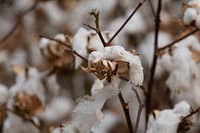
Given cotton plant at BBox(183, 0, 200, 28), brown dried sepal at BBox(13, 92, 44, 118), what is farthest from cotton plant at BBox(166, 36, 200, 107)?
brown dried sepal at BBox(13, 92, 44, 118)

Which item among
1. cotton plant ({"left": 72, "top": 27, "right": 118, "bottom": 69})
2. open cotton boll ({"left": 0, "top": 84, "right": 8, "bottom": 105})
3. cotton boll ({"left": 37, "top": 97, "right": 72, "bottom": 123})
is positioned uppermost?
cotton boll ({"left": 37, "top": 97, "right": 72, "bottom": 123})

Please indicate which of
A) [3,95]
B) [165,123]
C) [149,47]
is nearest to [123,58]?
[165,123]

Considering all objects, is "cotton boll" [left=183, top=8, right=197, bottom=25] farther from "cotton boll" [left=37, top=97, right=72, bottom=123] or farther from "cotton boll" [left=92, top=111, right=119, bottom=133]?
"cotton boll" [left=37, top=97, right=72, bottom=123]

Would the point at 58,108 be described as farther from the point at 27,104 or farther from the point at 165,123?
the point at 165,123

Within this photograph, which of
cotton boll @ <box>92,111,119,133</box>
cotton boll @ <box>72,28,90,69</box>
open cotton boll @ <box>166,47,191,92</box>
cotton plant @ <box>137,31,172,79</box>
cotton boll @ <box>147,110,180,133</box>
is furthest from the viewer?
cotton boll @ <box>92,111,119,133</box>

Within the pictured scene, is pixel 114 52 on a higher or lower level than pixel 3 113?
lower

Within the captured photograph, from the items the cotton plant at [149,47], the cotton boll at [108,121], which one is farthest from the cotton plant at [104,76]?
the cotton boll at [108,121]

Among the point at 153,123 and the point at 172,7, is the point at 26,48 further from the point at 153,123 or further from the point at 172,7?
the point at 153,123
